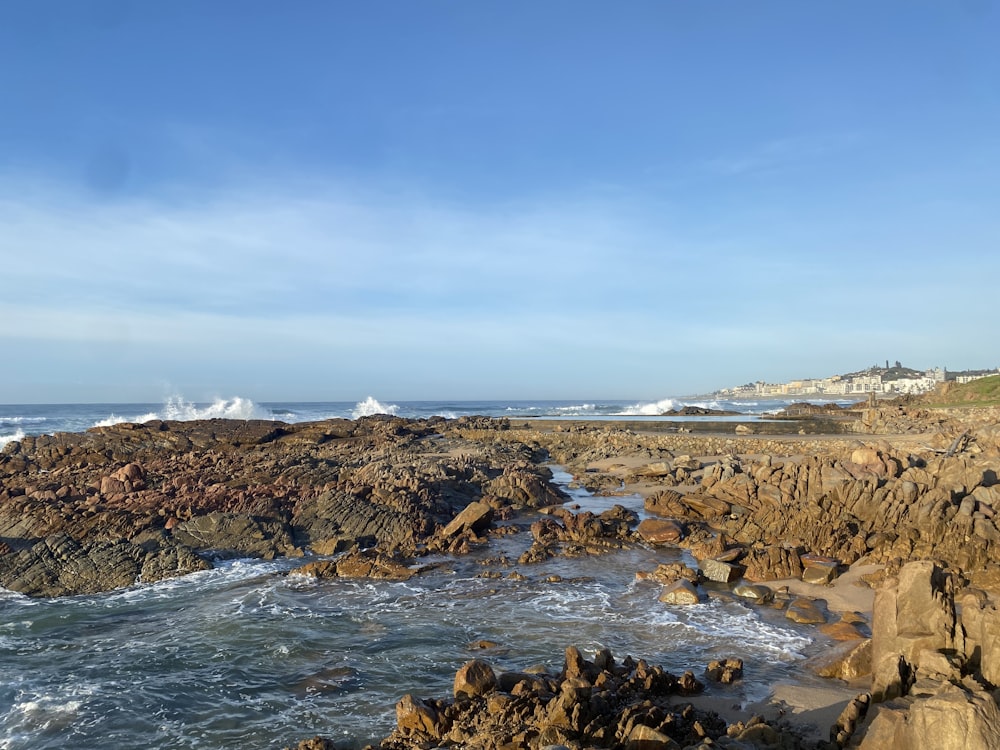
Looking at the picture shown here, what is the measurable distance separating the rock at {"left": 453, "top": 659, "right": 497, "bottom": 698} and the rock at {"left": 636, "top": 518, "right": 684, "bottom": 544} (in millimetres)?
9250

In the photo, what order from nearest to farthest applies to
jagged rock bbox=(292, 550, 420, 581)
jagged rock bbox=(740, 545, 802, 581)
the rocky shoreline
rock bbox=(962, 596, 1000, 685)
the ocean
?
rock bbox=(962, 596, 1000, 685), the rocky shoreline, the ocean, jagged rock bbox=(740, 545, 802, 581), jagged rock bbox=(292, 550, 420, 581)

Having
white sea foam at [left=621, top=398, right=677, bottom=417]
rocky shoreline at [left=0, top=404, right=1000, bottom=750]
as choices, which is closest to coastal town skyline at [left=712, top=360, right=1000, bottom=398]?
white sea foam at [left=621, top=398, right=677, bottom=417]

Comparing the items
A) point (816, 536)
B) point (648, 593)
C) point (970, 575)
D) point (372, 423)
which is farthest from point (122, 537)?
point (372, 423)

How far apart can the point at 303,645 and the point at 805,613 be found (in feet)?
25.1

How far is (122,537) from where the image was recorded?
14.8m

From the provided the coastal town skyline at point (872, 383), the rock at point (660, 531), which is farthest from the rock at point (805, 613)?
the coastal town skyline at point (872, 383)

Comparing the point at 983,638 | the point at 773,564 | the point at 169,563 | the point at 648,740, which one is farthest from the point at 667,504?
the point at 648,740

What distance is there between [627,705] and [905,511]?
1039 centimetres

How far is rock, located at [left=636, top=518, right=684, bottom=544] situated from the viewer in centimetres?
1560

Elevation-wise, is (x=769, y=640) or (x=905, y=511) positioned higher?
(x=905, y=511)

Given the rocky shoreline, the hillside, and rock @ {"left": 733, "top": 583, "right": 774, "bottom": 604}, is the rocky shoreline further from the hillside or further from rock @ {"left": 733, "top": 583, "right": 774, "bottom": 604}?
the hillside

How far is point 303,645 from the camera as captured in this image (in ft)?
30.9

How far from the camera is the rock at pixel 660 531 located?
51.2 ft

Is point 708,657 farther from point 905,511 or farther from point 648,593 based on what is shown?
point 905,511
